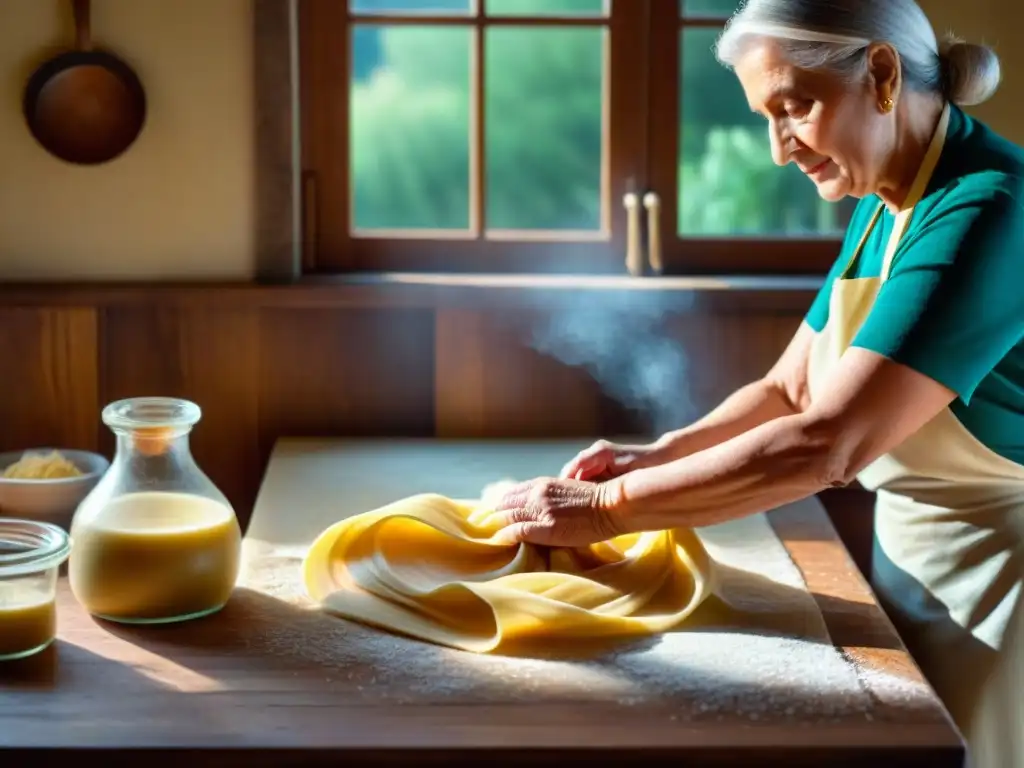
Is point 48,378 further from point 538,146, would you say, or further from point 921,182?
point 921,182

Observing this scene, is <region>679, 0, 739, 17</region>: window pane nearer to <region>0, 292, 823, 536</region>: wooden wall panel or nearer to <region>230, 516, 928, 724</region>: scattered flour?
<region>0, 292, 823, 536</region>: wooden wall panel

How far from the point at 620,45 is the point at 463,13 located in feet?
0.92

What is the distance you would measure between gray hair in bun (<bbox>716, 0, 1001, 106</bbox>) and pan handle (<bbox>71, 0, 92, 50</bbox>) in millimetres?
1153

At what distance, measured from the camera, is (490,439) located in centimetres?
227

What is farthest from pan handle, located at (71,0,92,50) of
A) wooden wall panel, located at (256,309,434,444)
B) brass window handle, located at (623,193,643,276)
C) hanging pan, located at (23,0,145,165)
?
brass window handle, located at (623,193,643,276)

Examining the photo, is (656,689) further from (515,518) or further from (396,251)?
(396,251)

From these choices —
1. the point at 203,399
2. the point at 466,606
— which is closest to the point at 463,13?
the point at 203,399

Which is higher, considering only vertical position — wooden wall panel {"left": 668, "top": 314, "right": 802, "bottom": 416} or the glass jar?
wooden wall panel {"left": 668, "top": 314, "right": 802, "bottom": 416}

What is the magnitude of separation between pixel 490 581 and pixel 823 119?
618 mm

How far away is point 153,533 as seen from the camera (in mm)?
1360

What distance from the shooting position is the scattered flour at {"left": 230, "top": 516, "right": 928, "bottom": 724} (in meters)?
1.20

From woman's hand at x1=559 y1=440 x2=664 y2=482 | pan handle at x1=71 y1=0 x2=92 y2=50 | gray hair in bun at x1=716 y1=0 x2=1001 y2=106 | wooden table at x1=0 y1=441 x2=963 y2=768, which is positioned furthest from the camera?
pan handle at x1=71 y1=0 x2=92 y2=50

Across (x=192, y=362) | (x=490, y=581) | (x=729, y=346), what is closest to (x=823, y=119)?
(x=490, y=581)

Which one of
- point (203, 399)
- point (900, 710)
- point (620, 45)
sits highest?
point (620, 45)
